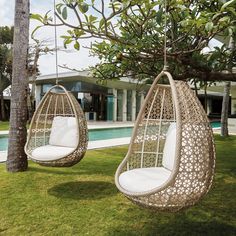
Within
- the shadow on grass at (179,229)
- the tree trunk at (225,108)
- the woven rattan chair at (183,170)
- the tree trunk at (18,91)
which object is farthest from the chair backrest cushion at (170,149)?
the tree trunk at (225,108)

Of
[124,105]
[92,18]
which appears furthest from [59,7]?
[124,105]

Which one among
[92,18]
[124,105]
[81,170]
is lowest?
[81,170]

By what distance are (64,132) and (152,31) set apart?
2.15 m

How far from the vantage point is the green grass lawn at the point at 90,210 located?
3.19m

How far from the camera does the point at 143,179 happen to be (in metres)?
2.92

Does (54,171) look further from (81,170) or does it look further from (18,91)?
(18,91)

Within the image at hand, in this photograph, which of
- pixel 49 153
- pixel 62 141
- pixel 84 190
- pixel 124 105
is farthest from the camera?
pixel 124 105

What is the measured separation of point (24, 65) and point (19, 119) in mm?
980

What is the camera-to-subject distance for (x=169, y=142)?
331cm

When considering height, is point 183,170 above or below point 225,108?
below

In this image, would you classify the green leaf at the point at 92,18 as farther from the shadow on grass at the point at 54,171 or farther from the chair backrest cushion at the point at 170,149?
the shadow on grass at the point at 54,171

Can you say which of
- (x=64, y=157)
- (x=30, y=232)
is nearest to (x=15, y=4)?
(x=64, y=157)

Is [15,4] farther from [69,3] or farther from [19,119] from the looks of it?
[69,3]

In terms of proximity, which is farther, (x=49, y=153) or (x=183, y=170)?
(x=49, y=153)
